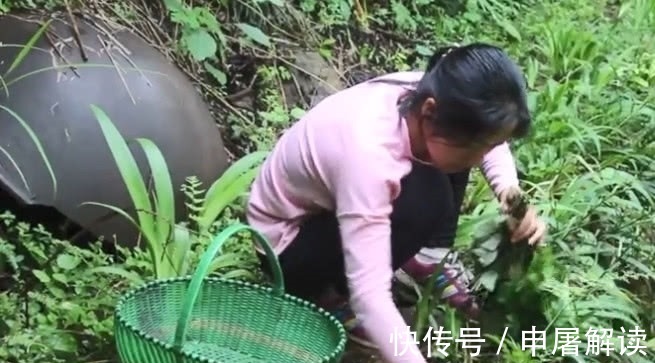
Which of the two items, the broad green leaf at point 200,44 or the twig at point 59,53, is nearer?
the twig at point 59,53

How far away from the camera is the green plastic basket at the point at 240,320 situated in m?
2.13

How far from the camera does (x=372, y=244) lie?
207 centimetres

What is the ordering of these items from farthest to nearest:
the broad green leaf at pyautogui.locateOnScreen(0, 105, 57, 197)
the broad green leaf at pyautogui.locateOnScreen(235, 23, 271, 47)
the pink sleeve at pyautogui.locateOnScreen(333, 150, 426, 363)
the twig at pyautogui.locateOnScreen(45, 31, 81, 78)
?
the broad green leaf at pyautogui.locateOnScreen(235, 23, 271, 47) < the twig at pyautogui.locateOnScreen(45, 31, 81, 78) < the broad green leaf at pyautogui.locateOnScreen(0, 105, 57, 197) < the pink sleeve at pyautogui.locateOnScreen(333, 150, 426, 363)

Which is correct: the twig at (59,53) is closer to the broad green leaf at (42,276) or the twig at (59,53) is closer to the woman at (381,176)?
the broad green leaf at (42,276)

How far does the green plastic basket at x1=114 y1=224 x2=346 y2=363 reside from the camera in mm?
2129

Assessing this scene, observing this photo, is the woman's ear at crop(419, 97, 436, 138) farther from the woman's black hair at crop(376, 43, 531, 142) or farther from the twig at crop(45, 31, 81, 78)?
the twig at crop(45, 31, 81, 78)

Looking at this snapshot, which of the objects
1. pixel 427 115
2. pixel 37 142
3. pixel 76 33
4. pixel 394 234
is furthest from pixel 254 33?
pixel 427 115

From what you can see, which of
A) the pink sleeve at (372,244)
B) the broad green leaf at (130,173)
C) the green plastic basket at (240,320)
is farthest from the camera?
the broad green leaf at (130,173)

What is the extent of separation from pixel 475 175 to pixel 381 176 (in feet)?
4.08

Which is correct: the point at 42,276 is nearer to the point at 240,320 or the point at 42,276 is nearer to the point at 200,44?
the point at 240,320

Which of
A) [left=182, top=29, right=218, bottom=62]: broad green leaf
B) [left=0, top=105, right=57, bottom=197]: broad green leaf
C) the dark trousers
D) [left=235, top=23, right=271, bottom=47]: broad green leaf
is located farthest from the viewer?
[left=235, top=23, right=271, bottom=47]: broad green leaf

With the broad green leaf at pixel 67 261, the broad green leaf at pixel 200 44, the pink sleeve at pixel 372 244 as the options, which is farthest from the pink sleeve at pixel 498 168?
the broad green leaf at pixel 200 44

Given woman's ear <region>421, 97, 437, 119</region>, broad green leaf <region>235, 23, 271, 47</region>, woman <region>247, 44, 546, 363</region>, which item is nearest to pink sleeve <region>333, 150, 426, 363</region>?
woman <region>247, 44, 546, 363</region>

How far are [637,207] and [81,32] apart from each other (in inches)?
58.7
